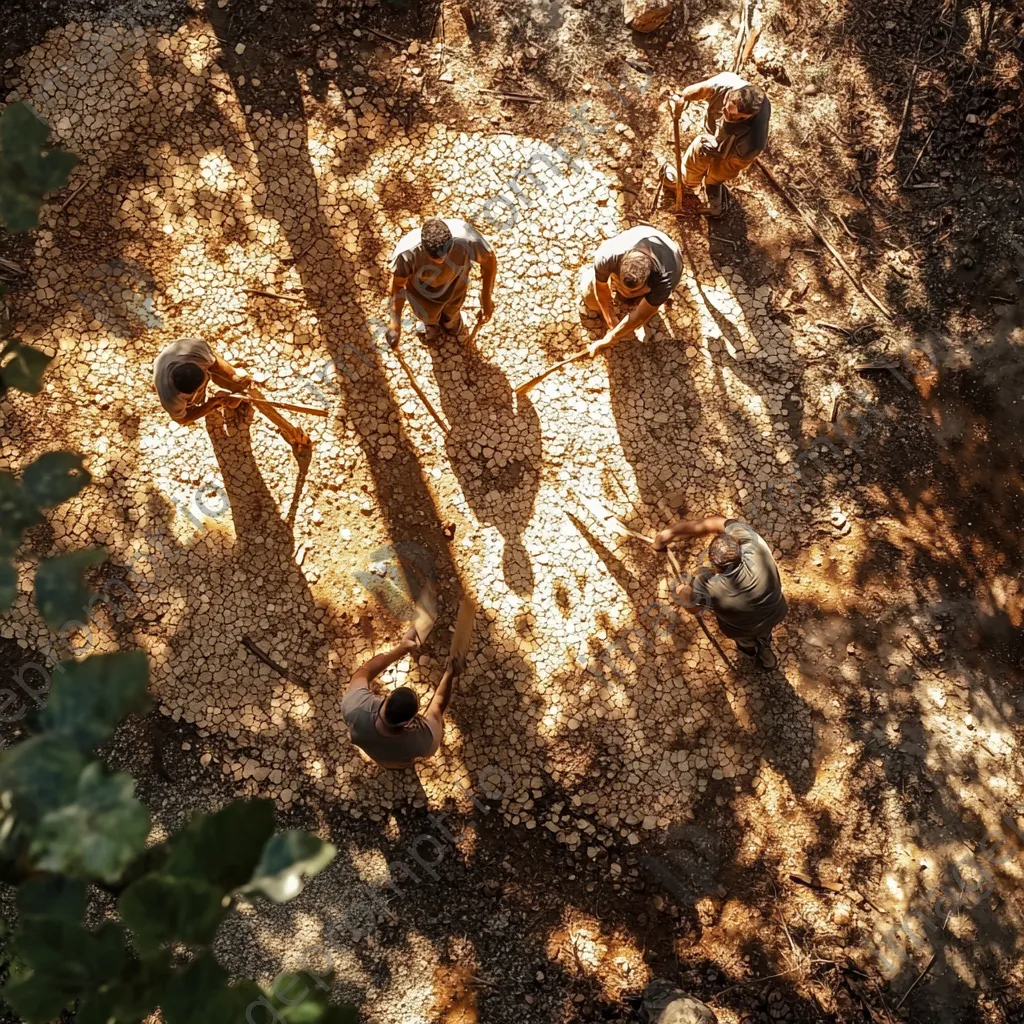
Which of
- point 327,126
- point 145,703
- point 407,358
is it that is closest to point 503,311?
point 407,358

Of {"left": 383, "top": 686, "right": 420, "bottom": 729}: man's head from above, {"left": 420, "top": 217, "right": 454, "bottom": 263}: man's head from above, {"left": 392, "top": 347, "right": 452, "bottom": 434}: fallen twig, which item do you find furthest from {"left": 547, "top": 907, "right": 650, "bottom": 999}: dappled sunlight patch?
{"left": 420, "top": 217, "right": 454, "bottom": 263}: man's head from above

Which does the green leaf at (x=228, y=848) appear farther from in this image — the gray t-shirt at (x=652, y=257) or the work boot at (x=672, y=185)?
the work boot at (x=672, y=185)

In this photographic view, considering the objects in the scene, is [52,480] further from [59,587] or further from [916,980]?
[916,980]

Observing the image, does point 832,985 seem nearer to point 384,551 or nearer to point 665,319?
point 384,551

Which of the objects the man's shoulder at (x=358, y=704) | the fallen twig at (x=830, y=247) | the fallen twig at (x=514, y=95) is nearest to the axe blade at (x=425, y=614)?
the man's shoulder at (x=358, y=704)

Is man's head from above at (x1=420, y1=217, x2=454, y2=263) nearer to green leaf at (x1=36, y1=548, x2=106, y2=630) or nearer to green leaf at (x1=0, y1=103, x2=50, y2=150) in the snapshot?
green leaf at (x1=0, y1=103, x2=50, y2=150)

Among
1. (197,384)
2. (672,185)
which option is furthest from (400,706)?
(672,185)
